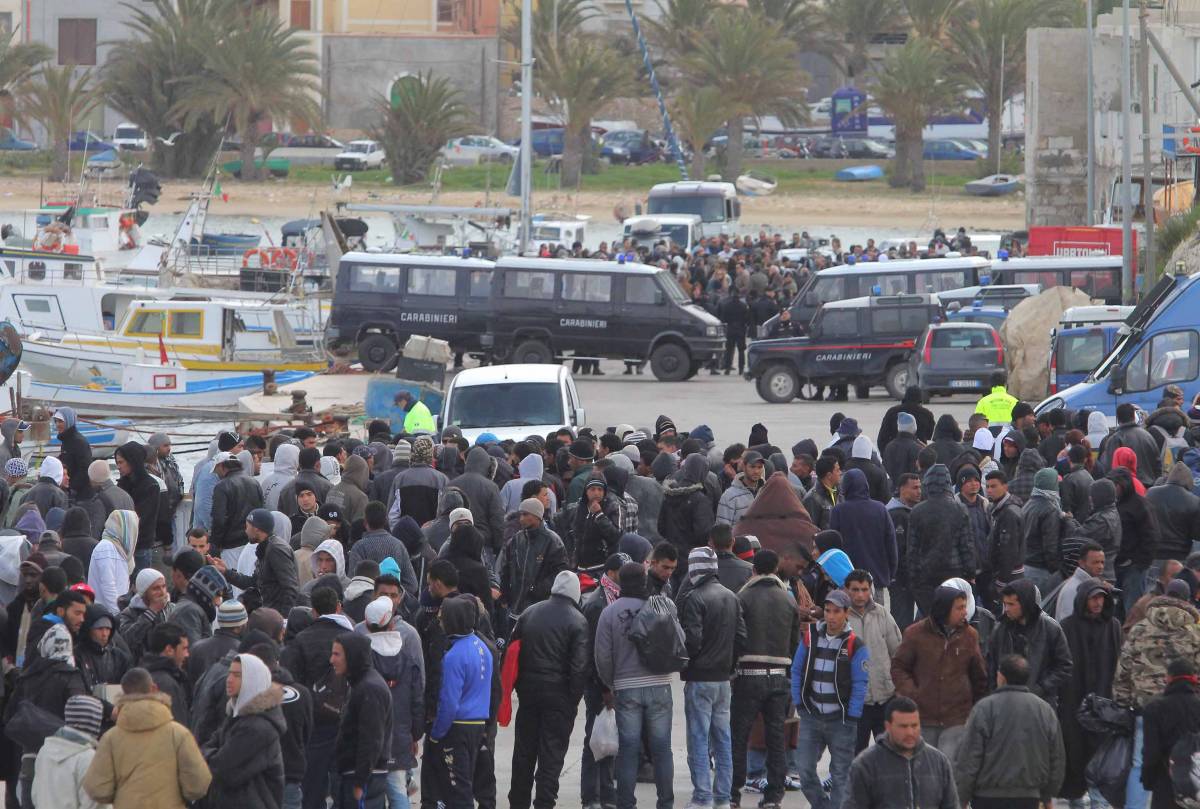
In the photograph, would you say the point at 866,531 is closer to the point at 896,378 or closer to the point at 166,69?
the point at 896,378

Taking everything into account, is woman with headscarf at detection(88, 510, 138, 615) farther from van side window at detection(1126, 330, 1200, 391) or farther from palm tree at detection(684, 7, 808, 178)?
palm tree at detection(684, 7, 808, 178)

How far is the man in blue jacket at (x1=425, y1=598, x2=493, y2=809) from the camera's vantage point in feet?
32.4

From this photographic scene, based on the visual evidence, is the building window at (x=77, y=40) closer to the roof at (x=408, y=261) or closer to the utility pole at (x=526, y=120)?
the utility pole at (x=526, y=120)

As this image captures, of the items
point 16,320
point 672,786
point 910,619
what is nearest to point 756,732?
point 672,786

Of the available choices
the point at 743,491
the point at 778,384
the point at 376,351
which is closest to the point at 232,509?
the point at 743,491

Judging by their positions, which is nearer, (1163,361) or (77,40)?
(1163,361)

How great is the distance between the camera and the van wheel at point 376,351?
34.8m

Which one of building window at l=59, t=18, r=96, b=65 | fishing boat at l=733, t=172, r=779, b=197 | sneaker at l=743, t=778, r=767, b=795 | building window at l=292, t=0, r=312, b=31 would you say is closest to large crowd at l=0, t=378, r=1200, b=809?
sneaker at l=743, t=778, r=767, b=795

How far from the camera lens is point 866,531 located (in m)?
12.8

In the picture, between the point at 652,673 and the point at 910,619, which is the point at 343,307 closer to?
the point at 910,619

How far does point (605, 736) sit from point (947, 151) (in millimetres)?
72490

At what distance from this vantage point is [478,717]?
9.92 m

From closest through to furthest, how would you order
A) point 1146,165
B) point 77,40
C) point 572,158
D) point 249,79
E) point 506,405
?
point 506,405
point 1146,165
point 249,79
point 572,158
point 77,40

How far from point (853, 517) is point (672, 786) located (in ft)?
9.24
